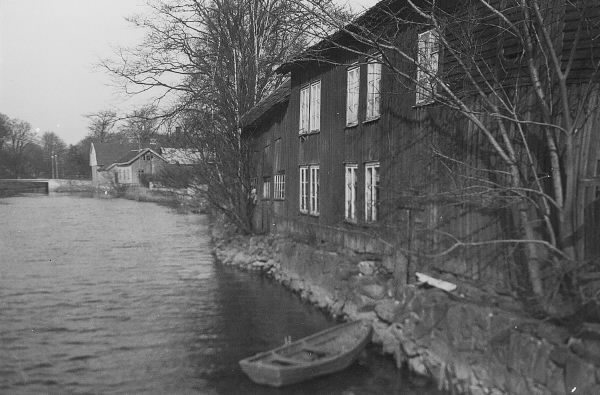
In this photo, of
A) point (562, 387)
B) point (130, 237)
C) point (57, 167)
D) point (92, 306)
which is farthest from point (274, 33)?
point (57, 167)

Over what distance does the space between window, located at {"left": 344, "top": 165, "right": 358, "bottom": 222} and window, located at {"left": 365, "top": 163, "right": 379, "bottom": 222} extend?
64cm

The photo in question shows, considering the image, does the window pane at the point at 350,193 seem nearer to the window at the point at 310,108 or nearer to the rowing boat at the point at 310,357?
the window at the point at 310,108

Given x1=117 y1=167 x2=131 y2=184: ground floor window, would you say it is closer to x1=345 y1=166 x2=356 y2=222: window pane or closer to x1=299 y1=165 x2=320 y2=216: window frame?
x1=299 y1=165 x2=320 y2=216: window frame

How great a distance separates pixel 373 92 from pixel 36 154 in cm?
8906

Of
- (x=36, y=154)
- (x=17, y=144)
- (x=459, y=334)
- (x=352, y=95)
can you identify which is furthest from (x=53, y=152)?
(x=459, y=334)

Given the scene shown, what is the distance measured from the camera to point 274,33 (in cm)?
2541

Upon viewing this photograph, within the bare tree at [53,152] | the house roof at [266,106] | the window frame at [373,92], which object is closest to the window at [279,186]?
the house roof at [266,106]

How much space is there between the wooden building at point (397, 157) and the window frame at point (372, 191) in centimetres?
2

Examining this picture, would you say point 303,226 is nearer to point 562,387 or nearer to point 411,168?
point 411,168

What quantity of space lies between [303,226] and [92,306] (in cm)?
614

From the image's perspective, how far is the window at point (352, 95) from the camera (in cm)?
1351

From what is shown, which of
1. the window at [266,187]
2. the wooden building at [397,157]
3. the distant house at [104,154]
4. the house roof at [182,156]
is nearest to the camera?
the wooden building at [397,157]

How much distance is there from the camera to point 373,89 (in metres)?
12.8

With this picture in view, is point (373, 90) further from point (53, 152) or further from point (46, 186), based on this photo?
point (53, 152)
